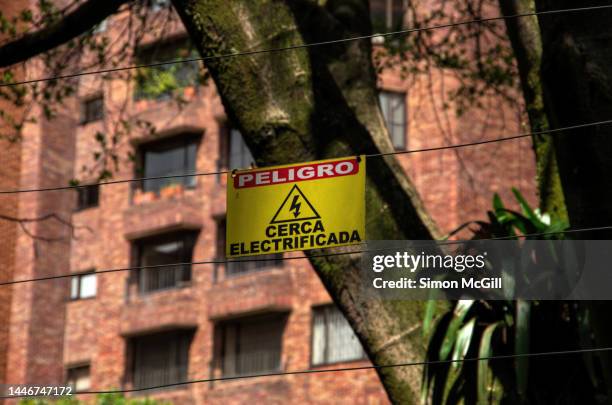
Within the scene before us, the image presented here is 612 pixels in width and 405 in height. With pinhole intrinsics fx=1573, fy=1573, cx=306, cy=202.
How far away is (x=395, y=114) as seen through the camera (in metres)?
34.4

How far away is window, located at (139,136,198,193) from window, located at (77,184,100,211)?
1495 millimetres

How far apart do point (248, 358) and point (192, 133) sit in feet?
19.0

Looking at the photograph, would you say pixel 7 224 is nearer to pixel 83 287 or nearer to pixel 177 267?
pixel 83 287

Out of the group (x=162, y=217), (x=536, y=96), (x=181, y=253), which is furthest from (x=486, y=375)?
(x=181, y=253)

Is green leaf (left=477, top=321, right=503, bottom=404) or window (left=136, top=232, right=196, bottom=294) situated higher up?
window (left=136, top=232, right=196, bottom=294)

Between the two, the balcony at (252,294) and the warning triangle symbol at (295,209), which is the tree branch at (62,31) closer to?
the warning triangle symbol at (295,209)

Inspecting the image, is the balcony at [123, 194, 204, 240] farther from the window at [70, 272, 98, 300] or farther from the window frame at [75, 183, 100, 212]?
the window at [70, 272, 98, 300]

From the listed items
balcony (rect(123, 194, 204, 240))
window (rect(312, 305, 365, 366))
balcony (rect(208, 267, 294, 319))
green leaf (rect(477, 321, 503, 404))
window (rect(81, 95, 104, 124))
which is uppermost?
window (rect(81, 95, 104, 124))

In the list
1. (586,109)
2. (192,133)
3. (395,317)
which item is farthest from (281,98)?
(192,133)

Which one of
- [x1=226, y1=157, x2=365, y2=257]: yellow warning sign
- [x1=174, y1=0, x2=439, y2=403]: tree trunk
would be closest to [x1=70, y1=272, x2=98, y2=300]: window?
[x1=174, y1=0, x2=439, y2=403]: tree trunk

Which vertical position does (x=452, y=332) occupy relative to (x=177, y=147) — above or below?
below

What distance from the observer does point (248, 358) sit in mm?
35250

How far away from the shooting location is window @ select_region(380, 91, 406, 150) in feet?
112

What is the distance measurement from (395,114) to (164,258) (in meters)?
7.25
